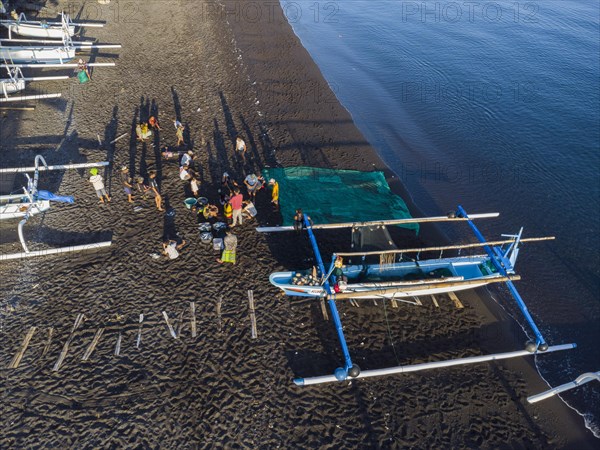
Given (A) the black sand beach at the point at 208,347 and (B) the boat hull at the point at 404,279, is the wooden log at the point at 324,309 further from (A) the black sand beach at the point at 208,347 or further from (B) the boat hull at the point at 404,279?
(B) the boat hull at the point at 404,279

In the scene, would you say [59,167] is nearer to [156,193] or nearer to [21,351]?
[156,193]

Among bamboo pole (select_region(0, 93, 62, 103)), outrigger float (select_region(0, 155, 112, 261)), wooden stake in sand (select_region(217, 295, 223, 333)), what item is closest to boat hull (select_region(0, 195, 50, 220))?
outrigger float (select_region(0, 155, 112, 261))

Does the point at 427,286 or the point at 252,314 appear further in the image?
the point at 252,314

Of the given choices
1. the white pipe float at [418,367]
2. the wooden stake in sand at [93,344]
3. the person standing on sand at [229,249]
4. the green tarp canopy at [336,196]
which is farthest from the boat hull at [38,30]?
the white pipe float at [418,367]

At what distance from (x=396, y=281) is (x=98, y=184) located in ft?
47.1

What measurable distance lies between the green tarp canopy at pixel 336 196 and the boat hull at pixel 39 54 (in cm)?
2080

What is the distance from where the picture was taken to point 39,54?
29906 mm

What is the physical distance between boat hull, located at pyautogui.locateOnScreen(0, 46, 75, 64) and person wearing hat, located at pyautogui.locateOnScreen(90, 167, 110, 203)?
17.3 metres

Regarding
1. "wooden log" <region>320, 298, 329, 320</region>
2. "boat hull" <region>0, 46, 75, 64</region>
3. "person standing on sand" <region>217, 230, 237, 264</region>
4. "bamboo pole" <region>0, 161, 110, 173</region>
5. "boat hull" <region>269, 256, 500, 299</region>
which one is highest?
"boat hull" <region>0, 46, 75, 64</region>

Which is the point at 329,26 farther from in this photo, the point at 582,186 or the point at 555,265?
the point at 555,265

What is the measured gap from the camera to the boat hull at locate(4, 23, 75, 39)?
112 ft

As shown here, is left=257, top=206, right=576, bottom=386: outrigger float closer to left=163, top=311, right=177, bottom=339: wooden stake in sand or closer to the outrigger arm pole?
the outrigger arm pole

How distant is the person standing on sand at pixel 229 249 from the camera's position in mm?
16547

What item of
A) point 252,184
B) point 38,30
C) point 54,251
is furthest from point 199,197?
point 38,30
